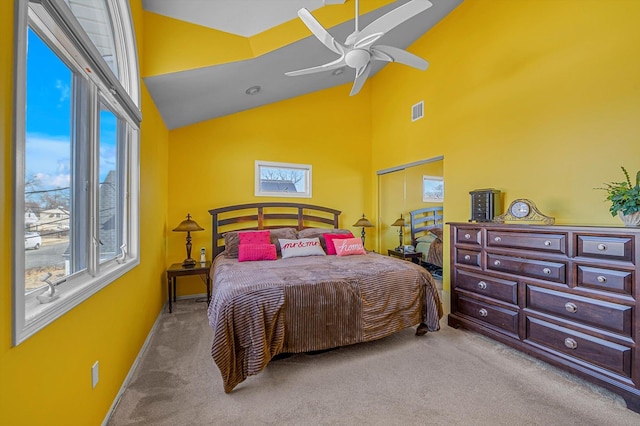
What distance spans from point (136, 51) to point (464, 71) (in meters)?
3.63

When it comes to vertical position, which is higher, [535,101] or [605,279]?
[535,101]

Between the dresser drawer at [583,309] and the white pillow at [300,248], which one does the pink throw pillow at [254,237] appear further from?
the dresser drawer at [583,309]

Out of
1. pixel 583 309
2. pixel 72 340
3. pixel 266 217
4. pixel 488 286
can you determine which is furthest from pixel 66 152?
pixel 583 309

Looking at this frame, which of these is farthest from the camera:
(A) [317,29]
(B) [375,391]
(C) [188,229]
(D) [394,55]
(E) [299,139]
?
(E) [299,139]

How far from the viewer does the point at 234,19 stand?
9.03 ft

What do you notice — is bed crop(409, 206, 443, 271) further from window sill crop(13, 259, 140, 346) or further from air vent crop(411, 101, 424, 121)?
window sill crop(13, 259, 140, 346)

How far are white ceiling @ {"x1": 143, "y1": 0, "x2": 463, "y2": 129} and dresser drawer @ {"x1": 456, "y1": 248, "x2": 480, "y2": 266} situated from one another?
8.73 ft

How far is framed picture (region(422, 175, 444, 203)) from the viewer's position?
4.02 metres

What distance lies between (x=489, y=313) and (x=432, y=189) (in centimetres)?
194

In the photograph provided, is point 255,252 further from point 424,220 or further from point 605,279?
point 605,279

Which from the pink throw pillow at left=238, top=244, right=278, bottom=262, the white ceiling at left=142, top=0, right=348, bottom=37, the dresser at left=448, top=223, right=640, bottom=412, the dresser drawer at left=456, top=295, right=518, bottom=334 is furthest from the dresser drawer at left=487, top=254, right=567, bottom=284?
the white ceiling at left=142, top=0, right=348, bottom=37

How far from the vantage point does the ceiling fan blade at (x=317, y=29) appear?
2.02 meters

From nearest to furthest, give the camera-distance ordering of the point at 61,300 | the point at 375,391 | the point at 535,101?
the point at 61,300
the point at 375,391
the point at 535,101

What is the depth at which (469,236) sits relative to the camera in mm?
2941
